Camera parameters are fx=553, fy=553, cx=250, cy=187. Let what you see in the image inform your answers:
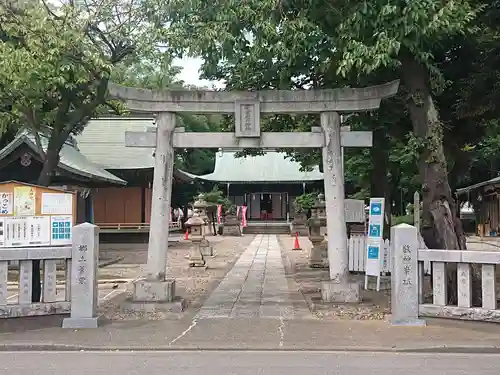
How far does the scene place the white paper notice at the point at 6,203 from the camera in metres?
9.94

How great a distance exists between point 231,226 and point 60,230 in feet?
102

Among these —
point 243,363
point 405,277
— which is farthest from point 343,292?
point 243,363

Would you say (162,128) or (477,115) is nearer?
(162,128)

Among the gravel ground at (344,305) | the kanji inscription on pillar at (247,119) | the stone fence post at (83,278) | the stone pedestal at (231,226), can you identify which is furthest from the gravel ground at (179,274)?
the stone pedestal at (231,226)

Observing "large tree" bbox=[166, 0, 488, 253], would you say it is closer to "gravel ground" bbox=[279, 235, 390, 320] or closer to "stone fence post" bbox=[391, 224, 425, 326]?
"stone fence post" bbox=[391, 224, 425, 326]

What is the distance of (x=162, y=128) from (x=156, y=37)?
11.1 ft

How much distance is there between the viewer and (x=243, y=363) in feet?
23.1

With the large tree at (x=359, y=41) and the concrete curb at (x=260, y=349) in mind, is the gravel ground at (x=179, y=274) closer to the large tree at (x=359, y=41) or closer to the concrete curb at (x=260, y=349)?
the concrete curb at (x=260, y=349)

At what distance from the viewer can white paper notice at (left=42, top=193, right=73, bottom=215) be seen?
10156 millimetres

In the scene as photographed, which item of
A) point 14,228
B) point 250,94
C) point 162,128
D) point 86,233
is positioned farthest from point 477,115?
point 14,228

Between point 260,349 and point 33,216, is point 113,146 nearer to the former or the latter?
point 33,216

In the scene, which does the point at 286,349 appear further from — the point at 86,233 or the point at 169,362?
the point at 86,233

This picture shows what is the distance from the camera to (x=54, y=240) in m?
9.91

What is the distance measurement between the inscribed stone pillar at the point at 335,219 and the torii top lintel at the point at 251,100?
0.99 ft
